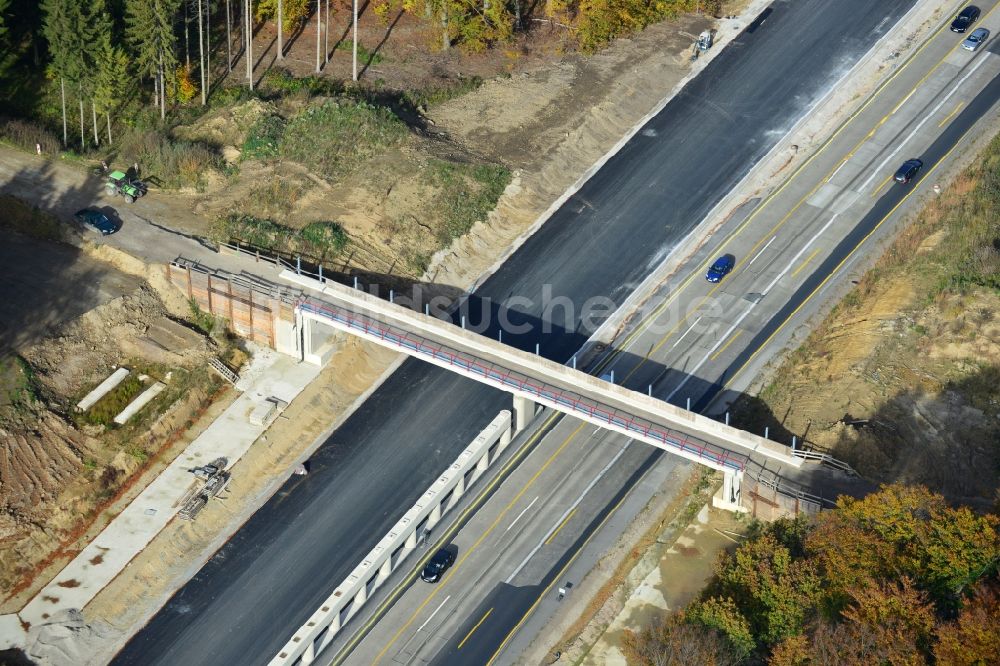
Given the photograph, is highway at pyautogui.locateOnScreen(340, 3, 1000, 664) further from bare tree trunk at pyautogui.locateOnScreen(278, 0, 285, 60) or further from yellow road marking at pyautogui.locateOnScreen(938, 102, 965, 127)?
bare tree trunk at pyautogui.locateOnScreen(278, 0, 285, 60)

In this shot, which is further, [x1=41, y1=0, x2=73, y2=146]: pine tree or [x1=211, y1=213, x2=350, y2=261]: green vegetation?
[x1=41, y1=0, x2=73, y2=146]: pine tree

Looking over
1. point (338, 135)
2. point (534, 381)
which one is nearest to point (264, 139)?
point (338, 135)

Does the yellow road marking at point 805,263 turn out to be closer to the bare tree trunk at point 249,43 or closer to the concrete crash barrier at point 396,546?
the concrete crash barrier at point 396,546

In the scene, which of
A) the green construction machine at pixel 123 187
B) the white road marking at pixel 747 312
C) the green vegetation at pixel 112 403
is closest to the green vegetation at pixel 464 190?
the white road marking at pixel 747 312

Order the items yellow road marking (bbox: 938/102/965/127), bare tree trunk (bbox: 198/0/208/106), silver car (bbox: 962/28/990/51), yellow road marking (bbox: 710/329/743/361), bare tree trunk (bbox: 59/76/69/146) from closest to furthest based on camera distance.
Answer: yellow road marking (bbox: 710/329/743/361) → bare tree trunk (bbox: 59/76/69/146) → bare tree trunk (bbox: 198/0/208/106) → yellow road marking (bbox: 938/102/965/127) → silver car (bbox: 962/28/990/51)

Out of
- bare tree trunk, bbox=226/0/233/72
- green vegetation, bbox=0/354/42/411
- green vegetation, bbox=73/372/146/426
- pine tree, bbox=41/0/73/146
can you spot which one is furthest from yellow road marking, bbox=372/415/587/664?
pine tree, bbox=41/0/73/146

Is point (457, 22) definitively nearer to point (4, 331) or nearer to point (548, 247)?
point (548, 247)
